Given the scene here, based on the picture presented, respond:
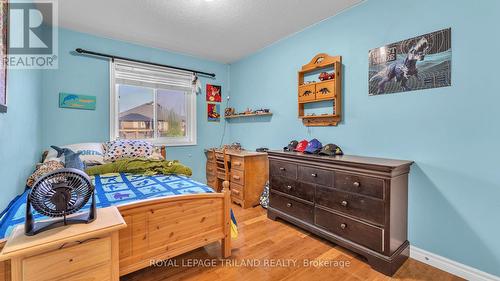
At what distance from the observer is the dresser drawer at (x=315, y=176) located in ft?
7.08

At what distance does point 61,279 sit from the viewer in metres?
1.08

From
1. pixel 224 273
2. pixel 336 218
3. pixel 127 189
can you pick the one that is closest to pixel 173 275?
pixel 224 273

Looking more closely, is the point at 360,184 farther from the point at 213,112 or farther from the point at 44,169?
the point at 213,112

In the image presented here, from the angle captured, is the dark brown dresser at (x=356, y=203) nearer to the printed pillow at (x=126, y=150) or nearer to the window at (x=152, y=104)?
the printed pillow at (x=126, y=150)

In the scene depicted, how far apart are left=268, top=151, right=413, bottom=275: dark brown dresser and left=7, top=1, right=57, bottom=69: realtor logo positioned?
9.05ft

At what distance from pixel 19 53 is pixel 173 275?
7.97ft

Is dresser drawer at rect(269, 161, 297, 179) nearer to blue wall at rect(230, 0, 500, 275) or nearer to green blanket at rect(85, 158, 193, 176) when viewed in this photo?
blue wall at rect(230, 0, 500, 275)

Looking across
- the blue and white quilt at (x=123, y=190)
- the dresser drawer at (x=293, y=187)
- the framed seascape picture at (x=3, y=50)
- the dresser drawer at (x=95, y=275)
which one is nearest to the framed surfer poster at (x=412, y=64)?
the dresser drawer at (x=293, y=187)

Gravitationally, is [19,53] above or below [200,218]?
above

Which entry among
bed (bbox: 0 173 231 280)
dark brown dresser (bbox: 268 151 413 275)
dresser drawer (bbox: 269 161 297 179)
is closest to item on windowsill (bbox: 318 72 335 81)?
dark brown dresser (bbox: 268 151 413 275)

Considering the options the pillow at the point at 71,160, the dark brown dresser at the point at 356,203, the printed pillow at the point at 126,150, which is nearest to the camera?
the dark brown dresser at the point at 356,203

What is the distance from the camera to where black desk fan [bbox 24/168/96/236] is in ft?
3.40

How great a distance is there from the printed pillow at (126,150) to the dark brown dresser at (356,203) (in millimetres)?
1900

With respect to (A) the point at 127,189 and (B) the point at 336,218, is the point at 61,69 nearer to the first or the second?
(A) the point at 127,189
